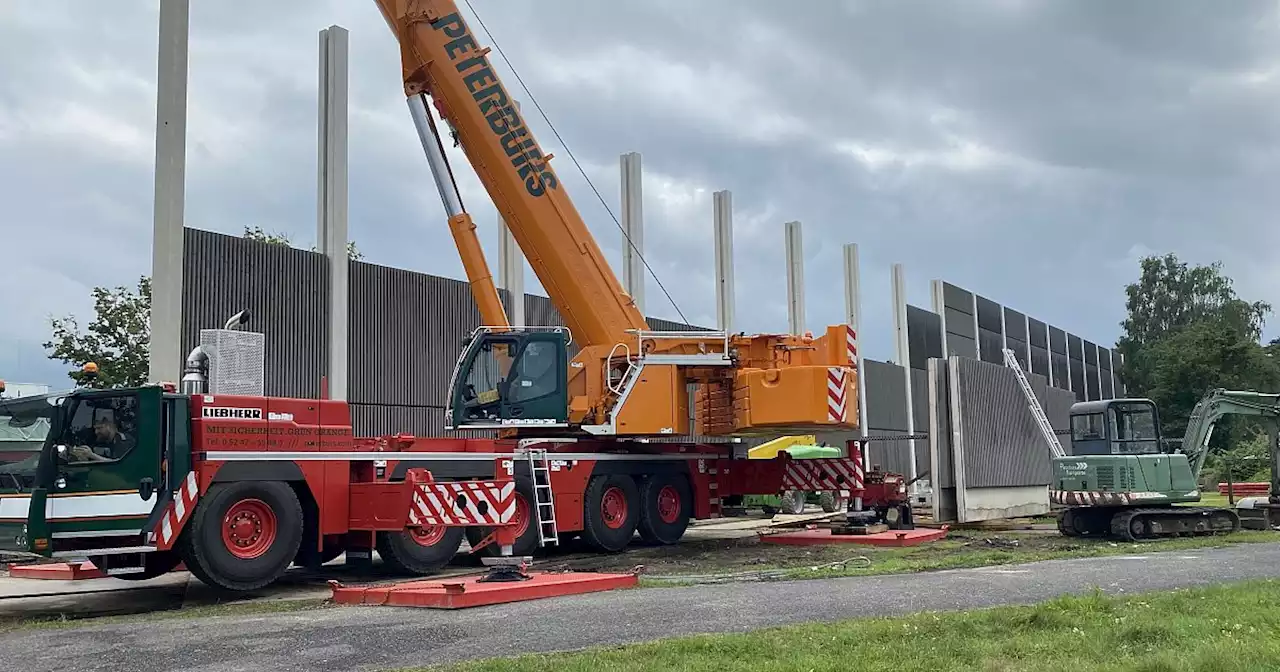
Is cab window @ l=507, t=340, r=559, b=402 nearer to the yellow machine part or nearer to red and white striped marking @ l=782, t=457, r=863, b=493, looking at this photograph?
red and white striped marking @ l=782, t=457, r=863, b=493

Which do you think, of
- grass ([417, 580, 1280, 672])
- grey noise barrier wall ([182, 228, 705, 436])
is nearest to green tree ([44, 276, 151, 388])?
grey noise barrier wall ([182, 228, 705, 436])

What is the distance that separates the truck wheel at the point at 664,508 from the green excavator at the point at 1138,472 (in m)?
6.77

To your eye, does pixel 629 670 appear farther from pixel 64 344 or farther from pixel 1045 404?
pixel 64 344

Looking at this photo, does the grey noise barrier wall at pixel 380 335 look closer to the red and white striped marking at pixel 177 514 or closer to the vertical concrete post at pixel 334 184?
the vertical concrete post at pixel 334 184

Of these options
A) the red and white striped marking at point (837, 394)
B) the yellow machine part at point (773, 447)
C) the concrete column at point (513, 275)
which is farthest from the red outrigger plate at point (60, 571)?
the yellow machine part at point (773, 447)

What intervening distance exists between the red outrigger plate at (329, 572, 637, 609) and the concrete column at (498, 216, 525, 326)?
1460cm

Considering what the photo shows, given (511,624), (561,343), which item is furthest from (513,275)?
(511,624)

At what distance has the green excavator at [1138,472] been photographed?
63.4 ft

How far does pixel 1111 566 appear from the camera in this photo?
12.8m

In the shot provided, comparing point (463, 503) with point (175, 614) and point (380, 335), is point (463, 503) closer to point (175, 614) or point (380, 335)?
point (175, 614)

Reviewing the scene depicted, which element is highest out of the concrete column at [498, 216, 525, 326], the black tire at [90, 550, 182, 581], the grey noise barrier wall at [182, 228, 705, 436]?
the concrete column at [498, 216, 525, 326]

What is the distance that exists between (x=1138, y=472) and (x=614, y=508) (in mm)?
→ 9048

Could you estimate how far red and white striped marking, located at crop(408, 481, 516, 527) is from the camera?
44.0 feet

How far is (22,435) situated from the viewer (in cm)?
1184
